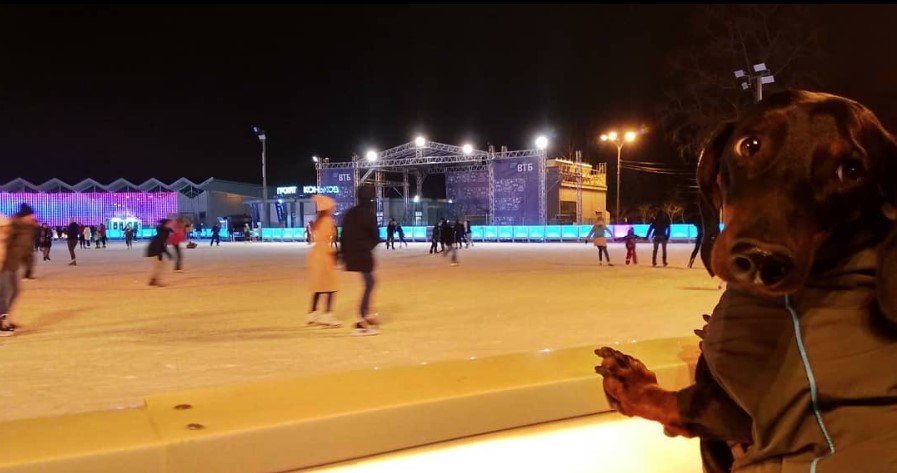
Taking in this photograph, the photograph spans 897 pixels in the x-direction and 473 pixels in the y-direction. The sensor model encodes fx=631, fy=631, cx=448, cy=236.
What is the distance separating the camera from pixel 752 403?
3.51ft

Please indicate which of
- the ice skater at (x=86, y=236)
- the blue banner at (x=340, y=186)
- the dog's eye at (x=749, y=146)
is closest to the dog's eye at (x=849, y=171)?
the dog's eye at (x=749, y=146)

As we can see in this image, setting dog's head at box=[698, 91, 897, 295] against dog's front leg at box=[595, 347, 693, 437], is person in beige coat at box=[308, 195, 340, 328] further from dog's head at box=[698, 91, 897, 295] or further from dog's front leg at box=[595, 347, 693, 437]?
dog's head at box=[698, 91, 897, 295]

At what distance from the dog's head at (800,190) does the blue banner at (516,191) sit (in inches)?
1296

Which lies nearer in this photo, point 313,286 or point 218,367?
point 218,367

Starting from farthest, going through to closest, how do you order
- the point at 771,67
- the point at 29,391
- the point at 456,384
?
the point at 771,67 → the point at 29,391 → the point at 456,384

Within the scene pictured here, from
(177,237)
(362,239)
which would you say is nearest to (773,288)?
(362,239)

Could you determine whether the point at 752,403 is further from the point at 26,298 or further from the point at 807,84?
the point at 807,84

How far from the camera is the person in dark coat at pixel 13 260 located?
6.78 m

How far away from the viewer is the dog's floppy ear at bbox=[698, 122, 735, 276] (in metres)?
1.24

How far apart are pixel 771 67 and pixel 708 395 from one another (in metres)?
26.0

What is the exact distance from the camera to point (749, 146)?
3.69 ft

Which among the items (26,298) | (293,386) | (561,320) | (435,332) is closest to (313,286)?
(435,332)

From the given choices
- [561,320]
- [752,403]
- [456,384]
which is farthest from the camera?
[561,320]

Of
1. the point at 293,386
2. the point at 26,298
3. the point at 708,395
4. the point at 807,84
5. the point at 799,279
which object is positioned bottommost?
the point at 26,298
